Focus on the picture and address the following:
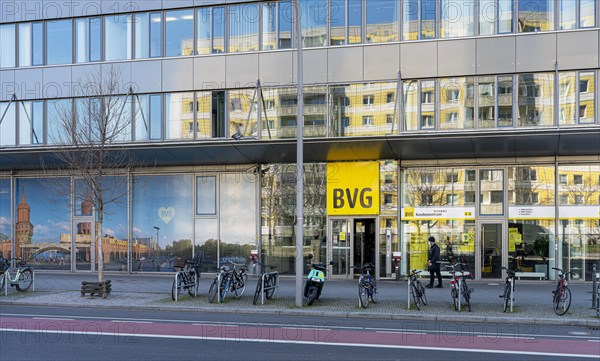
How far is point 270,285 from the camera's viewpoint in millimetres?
16438

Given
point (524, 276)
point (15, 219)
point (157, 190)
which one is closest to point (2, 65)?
point (15, 219)

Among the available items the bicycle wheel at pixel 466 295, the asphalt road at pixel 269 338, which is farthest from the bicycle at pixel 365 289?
the bicycle wheel at pixel 466 295

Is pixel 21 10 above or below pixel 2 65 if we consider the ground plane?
above

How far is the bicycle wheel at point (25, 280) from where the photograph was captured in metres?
18.5

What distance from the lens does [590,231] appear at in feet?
68.0

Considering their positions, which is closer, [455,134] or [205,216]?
[455,134]

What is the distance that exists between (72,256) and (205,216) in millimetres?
6079

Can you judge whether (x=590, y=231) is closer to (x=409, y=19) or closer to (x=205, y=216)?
(x=409, y=19)

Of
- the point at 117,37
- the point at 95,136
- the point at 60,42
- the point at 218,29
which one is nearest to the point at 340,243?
the point at 218,29

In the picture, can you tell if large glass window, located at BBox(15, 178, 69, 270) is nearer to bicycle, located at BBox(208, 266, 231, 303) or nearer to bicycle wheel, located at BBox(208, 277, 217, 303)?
bicycle, located at BBox(208, 266, 231, 303)

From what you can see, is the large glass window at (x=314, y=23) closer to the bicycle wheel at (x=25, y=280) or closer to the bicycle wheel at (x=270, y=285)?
the bicycle wheel at (x=270, y=285)

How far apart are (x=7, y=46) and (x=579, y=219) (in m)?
22.7

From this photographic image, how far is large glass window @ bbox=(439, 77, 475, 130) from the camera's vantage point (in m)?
20.6

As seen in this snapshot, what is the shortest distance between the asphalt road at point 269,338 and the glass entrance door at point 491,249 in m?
8.43
